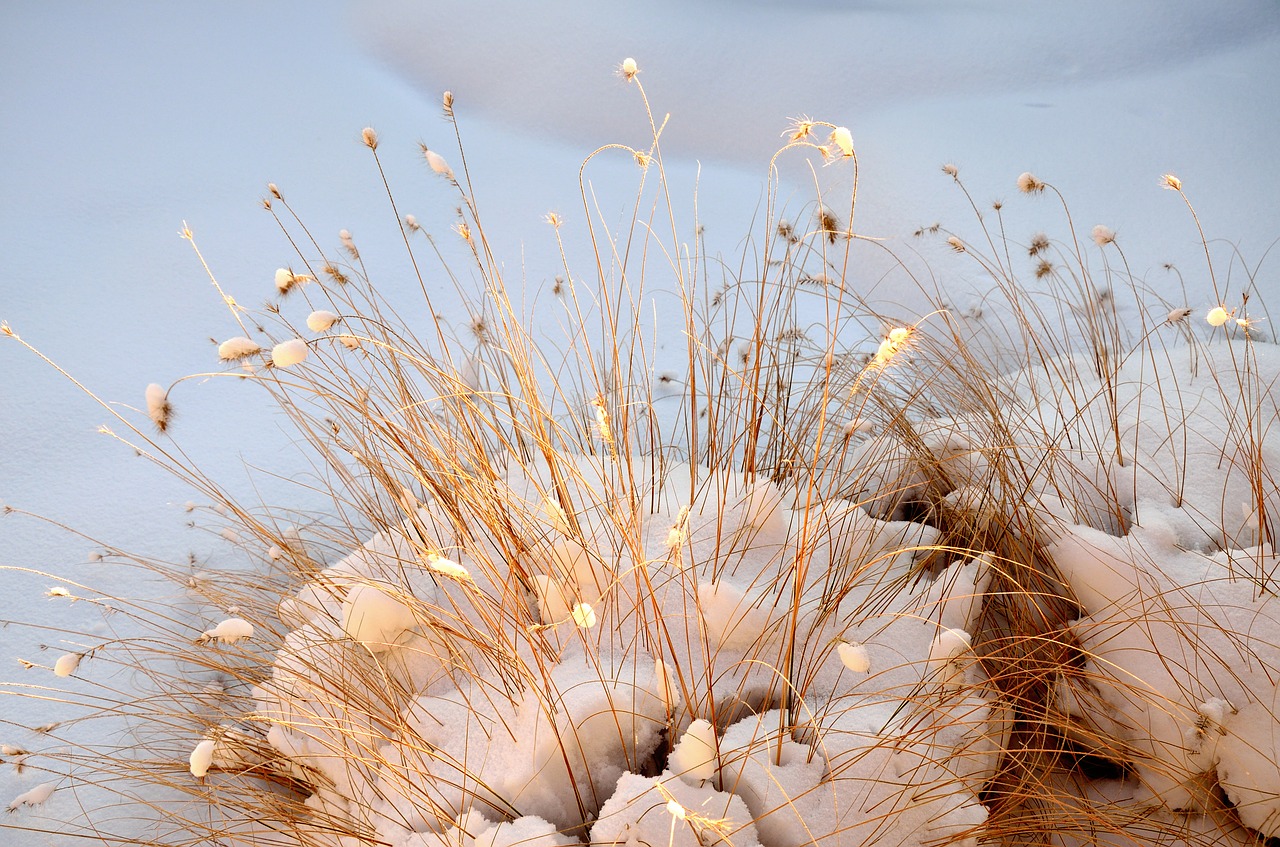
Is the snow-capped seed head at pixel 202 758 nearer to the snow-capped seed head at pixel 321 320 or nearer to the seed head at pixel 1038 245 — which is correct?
the snow-capped seed head at pixel 321 320

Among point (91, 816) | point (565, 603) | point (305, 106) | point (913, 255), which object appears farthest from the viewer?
point (305, 106)

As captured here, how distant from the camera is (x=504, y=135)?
2.86 m

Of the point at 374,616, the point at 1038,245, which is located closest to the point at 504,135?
the point at 1038,245

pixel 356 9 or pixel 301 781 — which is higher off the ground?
pixel 356 9

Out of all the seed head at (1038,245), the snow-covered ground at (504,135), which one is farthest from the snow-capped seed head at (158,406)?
the seed head at (1038,245)

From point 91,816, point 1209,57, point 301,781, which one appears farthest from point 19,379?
point 1209,57

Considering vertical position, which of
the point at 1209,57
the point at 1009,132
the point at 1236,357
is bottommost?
the point at 1236,357

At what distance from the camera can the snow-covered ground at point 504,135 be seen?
7.07 ft

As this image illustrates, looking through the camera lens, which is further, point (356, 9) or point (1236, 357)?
point (356, 9)

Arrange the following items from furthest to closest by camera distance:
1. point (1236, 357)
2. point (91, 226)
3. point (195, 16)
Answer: point (195, 16)
point (91, 226)
point (1236, 357)

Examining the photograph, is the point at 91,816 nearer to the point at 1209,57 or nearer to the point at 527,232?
the point at 527,232

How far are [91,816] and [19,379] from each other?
125cm

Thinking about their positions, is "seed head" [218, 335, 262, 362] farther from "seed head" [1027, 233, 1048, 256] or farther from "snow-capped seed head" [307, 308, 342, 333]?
"seed head" [1027, 233, 1048, 256]

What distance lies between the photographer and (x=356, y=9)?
3.21 metres
